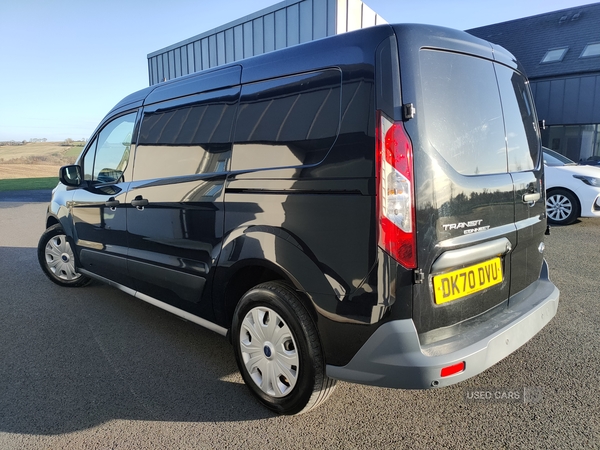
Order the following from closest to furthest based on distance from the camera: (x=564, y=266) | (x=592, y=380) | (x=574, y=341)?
(x=592, y=380) → (x=574, y=341) → (x=564, y=266)

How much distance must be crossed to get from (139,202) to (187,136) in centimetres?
73

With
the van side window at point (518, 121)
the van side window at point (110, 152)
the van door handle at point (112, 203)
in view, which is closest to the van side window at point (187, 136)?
the van side window at point (110, 152)

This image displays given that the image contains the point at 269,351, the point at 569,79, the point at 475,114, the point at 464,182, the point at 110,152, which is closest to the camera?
the point at 464,182

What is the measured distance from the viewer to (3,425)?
247 cm

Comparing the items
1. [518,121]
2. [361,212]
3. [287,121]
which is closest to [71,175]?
[287,121]

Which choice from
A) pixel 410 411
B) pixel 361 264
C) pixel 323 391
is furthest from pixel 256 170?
pixel 410 411

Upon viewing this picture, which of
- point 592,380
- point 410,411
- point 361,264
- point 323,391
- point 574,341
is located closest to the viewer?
point 361,264

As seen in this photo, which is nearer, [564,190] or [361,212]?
[361,212]

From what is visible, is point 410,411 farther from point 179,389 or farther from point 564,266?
point 564,266

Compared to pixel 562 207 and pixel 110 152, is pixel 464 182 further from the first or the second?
pixel 562 207

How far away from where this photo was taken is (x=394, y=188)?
2.04 m

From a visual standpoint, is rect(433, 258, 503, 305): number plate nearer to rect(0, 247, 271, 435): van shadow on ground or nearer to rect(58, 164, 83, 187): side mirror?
rect(0, 247, 271, 435): van shadow on ground

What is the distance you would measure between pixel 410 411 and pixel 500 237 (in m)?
1.10

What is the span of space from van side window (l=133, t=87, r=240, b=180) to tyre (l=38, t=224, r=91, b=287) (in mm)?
1921
